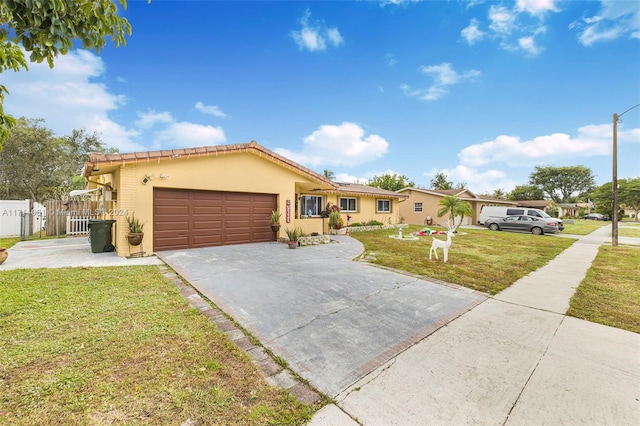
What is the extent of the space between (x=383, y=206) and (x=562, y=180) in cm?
5797

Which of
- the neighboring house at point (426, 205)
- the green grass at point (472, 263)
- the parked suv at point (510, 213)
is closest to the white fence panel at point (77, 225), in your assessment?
the green grass at point (472, 263)

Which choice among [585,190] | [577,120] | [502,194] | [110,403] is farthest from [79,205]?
[585,190]

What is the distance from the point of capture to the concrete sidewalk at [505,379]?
2203mm

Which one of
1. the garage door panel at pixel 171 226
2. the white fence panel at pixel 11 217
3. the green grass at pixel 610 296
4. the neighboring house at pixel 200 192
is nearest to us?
the green grass at pixel 610 296

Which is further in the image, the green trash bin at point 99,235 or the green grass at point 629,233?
the green grass at point 629,233

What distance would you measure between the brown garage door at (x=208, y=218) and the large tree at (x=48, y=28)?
725 cm

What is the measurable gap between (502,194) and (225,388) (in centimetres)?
7170

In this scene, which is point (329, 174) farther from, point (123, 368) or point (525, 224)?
point (123, 368)

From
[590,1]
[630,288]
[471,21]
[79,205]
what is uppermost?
[471,21]

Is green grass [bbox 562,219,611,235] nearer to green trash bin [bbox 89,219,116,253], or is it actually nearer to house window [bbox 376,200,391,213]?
house window [bbox 376,200,391,213]

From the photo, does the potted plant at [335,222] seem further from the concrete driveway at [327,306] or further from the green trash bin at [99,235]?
the green trash bin at [99,235]

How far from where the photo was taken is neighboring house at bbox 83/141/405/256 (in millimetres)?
8258

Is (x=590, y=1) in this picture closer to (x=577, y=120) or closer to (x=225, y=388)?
(x=577, y=120)

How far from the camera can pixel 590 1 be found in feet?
30.9
